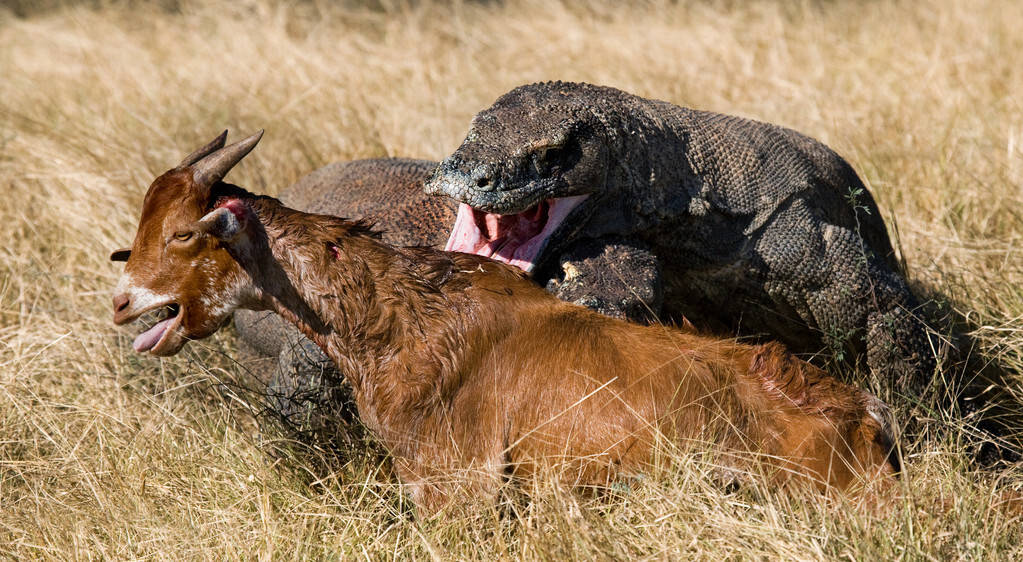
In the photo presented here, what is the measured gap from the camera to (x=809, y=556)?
3.42m

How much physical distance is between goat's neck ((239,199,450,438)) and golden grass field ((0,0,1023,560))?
1.70 feet

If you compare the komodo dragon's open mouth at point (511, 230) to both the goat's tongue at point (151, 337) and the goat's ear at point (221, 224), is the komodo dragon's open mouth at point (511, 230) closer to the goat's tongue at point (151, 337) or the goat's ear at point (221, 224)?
the goat's ear at point (221, 224)

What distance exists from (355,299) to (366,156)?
4303 millimetres

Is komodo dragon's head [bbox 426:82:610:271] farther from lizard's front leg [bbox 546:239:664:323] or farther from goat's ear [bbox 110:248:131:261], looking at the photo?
goat's ear [bbox 110:248:131:261]

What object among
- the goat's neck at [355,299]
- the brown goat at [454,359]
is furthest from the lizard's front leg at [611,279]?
the goat's neck at [355,299]

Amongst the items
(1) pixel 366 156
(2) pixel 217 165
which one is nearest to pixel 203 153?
(2) pixel 217 165

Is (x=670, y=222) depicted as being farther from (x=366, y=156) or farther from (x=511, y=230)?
(x=366, y=156)

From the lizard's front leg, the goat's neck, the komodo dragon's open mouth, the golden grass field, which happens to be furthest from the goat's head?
the lizard's front leg

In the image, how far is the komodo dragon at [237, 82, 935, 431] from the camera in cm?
430

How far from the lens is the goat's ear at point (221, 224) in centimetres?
348

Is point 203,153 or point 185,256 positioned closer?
point 185,256

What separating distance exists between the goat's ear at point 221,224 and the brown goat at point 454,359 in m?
0.06

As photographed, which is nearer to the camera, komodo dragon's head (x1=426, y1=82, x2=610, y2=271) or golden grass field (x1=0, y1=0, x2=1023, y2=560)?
golden grass field (x1=0, y1=0, x2=1023, y2=560)

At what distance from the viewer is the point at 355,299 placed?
3.76m
